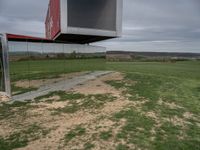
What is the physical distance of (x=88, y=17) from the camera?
10.2 metres

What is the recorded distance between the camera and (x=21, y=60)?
8.27 metres

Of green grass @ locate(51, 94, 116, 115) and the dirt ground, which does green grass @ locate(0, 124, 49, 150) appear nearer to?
the dirt ground

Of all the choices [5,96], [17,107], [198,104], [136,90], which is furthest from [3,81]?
[198,104]

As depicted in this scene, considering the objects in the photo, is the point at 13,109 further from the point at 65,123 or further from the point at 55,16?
the point at 55,16

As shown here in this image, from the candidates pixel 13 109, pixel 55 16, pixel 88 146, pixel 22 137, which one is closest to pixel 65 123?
pixel 22 137

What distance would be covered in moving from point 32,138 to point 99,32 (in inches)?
287

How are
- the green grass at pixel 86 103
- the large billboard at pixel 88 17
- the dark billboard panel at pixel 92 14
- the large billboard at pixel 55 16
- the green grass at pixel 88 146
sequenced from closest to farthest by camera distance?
the green grass at pixel 88 146 < the green grass at pixel 86 103 < the large billboard at pixel 88 17 < the dark billboard panel at pixel 92 14 < the large billboard at pixel 55 16

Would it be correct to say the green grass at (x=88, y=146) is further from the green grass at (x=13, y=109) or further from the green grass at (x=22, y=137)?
the green grass at (x=13, y=109)

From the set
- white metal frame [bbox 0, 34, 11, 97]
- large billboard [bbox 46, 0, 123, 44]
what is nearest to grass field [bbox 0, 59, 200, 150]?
white metal frame [bbox 0, 34, 11, 97]

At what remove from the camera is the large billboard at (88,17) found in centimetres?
930

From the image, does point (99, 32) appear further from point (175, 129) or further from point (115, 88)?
point (175, 129)

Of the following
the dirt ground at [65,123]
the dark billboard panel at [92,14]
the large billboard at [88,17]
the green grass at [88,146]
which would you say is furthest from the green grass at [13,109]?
the dark billboard panel at [92,14]

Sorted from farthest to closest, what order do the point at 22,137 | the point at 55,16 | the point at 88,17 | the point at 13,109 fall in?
the point at 55,16 → the point at 88,17 → the point at 13,109 → the point at 22,137

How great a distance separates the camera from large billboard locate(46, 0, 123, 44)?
9297 mm
